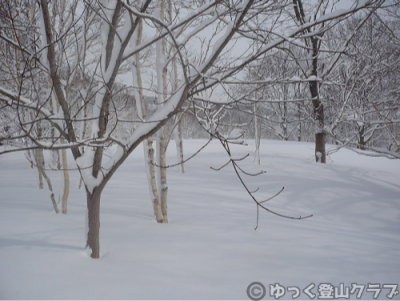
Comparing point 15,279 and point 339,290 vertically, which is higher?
point 15,279

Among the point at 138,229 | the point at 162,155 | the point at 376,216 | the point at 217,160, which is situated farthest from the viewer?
the point at 217,160

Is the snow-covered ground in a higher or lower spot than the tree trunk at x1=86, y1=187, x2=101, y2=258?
lower

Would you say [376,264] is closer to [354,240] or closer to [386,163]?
[354,240]

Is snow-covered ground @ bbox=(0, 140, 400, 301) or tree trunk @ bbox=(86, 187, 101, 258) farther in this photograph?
tree trunk @ bbox=(86, 187, 101, 258)

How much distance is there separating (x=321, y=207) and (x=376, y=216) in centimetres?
96

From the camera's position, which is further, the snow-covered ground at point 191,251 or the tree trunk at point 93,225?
the tree trunk at point 93,225

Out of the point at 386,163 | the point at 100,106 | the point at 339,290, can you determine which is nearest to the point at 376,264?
the point at 339,290

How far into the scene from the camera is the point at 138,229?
3.24 m

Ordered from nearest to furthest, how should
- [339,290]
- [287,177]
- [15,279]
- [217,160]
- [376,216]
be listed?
[15,279]
[339,290]
[376,216]
[287,177]
[217,160]

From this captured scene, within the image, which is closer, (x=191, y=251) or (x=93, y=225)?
(x=93, y=225)

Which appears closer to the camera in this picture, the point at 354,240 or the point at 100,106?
the point at 100,106

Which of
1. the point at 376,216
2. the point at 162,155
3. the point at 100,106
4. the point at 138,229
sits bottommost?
the point at 376,216

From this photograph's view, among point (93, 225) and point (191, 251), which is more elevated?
point (93, 225)

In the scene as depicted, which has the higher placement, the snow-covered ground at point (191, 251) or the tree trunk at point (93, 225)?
the tree trunk at point (93, 225)
